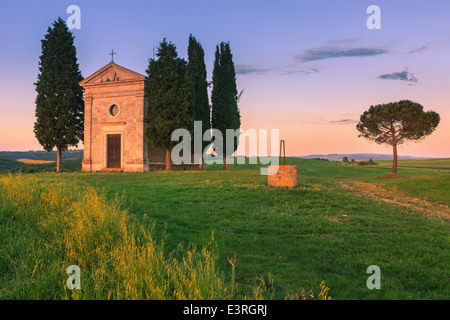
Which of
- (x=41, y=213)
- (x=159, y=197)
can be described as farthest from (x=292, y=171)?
(x=41, y=213)

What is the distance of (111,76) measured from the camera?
1174 inches

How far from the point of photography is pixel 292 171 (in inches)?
573

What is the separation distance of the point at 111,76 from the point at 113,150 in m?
7.71

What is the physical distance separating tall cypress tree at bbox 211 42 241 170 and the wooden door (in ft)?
35.7

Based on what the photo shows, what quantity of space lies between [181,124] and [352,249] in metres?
23.1

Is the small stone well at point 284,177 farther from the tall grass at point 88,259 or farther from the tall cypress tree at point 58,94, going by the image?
the tall cypress tree at point 58,94

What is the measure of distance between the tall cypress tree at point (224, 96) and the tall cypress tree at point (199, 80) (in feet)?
4.97

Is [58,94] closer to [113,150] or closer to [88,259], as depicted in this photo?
[113,150]

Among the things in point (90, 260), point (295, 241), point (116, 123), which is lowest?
point (295, 241)

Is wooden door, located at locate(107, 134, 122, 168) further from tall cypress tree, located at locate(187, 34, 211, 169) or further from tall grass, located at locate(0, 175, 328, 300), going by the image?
tall grass, located at locate(0, 175, 328, 300)

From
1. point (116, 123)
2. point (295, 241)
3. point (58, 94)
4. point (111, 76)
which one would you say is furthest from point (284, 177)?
point (58, 94)

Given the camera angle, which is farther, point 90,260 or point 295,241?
point 295,241
